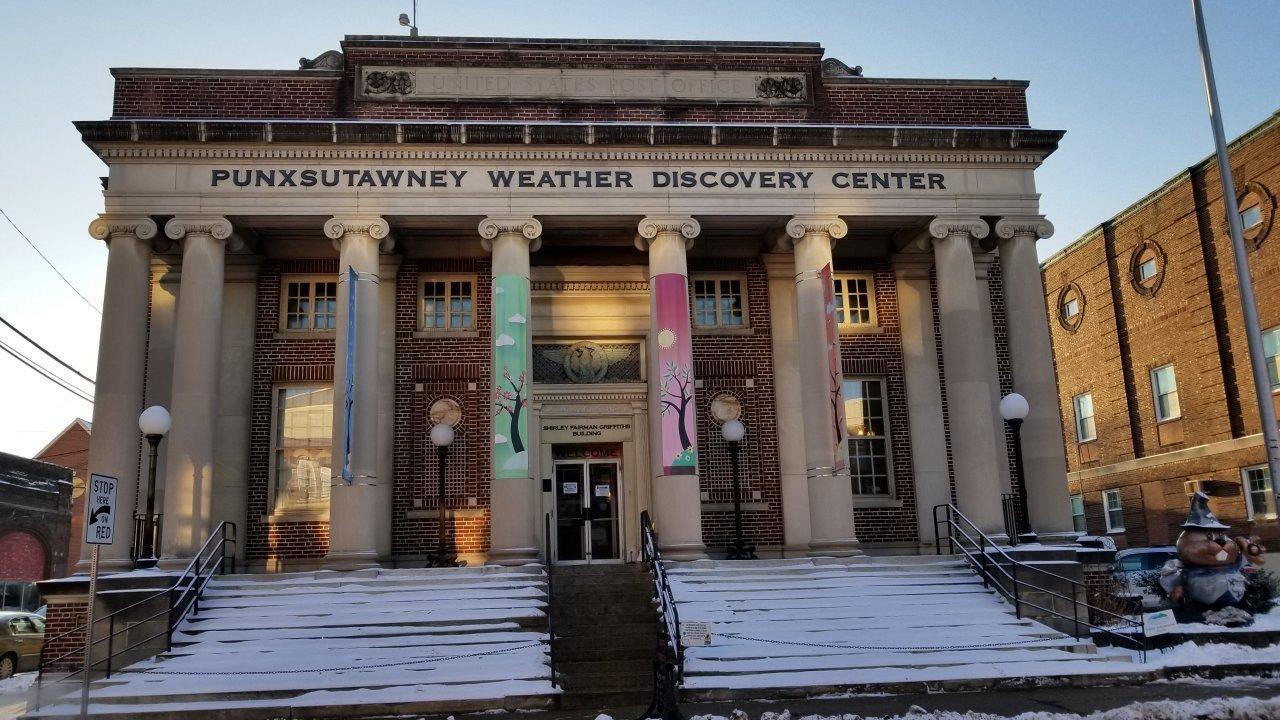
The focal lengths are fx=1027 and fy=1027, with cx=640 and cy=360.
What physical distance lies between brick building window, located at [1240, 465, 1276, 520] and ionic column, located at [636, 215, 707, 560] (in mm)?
18874

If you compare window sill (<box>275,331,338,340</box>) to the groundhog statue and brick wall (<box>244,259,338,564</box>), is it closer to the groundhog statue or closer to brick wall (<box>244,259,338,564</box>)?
brick wall (<box>244,259,338,564</box>)

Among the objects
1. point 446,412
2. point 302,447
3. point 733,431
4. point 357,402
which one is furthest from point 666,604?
point 302,447

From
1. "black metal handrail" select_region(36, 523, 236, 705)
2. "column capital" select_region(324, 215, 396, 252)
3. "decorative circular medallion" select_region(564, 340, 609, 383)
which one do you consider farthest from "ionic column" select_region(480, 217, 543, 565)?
"black metal handrail" select_region(36, 523, 236, 705)

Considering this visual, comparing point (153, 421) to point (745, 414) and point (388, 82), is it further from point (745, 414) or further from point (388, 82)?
point (745, 414)

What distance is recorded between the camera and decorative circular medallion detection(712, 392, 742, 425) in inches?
818

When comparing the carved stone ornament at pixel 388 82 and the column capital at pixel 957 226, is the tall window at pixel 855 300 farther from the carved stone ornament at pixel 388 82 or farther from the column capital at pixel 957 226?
the carved stone ornament at pixel 388 82

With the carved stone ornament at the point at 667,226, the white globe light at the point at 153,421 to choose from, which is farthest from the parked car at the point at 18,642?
the carved stone ornament at the point at 667,226

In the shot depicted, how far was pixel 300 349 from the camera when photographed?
806 inches

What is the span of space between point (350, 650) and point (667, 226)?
9.25 m

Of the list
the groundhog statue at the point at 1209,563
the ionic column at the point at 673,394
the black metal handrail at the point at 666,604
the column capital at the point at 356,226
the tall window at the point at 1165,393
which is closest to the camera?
the black metal handrail at the point at 666,604

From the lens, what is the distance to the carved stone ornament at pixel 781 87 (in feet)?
66.5

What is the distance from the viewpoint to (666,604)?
45.3 feet

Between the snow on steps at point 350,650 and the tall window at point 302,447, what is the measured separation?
370 cm

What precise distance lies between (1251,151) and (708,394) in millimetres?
18483
